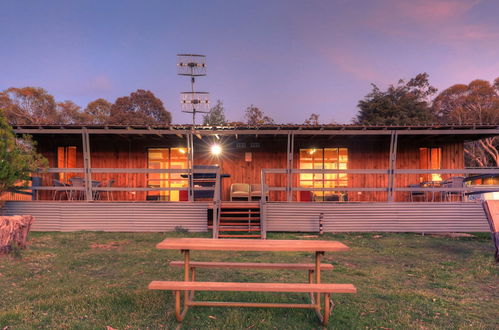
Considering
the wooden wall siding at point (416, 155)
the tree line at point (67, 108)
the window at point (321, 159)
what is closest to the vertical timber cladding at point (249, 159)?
the window at point (321, 159)

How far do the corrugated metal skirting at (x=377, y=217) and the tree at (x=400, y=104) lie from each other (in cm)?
1698

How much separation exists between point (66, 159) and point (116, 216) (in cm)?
465

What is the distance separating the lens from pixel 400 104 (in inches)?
1038

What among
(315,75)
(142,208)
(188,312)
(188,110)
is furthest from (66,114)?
(188,312)

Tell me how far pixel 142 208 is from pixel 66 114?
1322 inches

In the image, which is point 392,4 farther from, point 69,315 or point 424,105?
point 69,315

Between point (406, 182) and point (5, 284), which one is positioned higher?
point (406, 182)

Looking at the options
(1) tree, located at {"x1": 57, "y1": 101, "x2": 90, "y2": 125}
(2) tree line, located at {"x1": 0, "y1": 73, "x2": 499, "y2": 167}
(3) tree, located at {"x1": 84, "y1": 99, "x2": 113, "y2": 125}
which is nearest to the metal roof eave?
(2) tree line, located at {"x1": 0, "y1": 73, "x2": 499, "y2": 167}

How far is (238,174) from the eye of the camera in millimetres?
11570

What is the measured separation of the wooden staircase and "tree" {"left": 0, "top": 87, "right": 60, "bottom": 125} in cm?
3079

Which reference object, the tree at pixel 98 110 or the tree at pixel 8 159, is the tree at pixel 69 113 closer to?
the tree at pixel 98 110

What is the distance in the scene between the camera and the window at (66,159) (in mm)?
11180

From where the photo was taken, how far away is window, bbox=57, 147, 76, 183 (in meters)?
11.2

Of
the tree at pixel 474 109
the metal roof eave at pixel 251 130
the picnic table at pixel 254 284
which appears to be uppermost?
the tree at pixel 474 109
